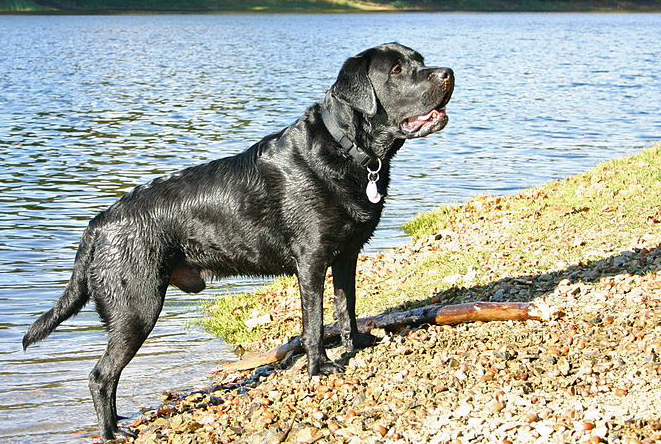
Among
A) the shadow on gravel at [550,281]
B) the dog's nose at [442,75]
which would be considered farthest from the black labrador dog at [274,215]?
the shadow on gravel at [550,281]

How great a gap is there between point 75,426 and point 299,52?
1747 inches

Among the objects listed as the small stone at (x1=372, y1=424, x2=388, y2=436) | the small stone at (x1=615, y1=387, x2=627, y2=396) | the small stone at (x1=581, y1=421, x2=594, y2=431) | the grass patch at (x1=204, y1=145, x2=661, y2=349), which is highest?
the small stone at (x1=581, y1=421, x2=594, y2=431)

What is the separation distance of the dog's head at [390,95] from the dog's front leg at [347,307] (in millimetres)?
962

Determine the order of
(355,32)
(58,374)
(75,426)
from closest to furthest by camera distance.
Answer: (75,426) → (58,374) → (355,32)

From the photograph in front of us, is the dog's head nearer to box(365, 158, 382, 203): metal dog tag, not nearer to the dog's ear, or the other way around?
the dog's ear

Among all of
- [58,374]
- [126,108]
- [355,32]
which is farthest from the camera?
[355,32]

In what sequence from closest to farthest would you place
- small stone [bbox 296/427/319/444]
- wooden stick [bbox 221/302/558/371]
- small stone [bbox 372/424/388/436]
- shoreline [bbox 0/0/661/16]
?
small stone [bbox 372/424/388/436]
small stone [bbox 296/427/319/444]
wooden stick [bbox 221/302/558/371]
shoreline [bbox 0/0/661/16]

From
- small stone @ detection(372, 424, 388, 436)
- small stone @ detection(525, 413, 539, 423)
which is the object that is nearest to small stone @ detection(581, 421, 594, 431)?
small stone @ detection(525, 413, 539, 423)

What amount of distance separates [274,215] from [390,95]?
1.14 metres

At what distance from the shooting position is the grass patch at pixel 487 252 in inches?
321

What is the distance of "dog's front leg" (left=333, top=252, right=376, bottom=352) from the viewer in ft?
21.4

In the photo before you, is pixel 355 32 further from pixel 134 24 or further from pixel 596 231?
pixel 596 231

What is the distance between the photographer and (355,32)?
235 ft

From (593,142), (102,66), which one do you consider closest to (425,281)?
(593,142)
